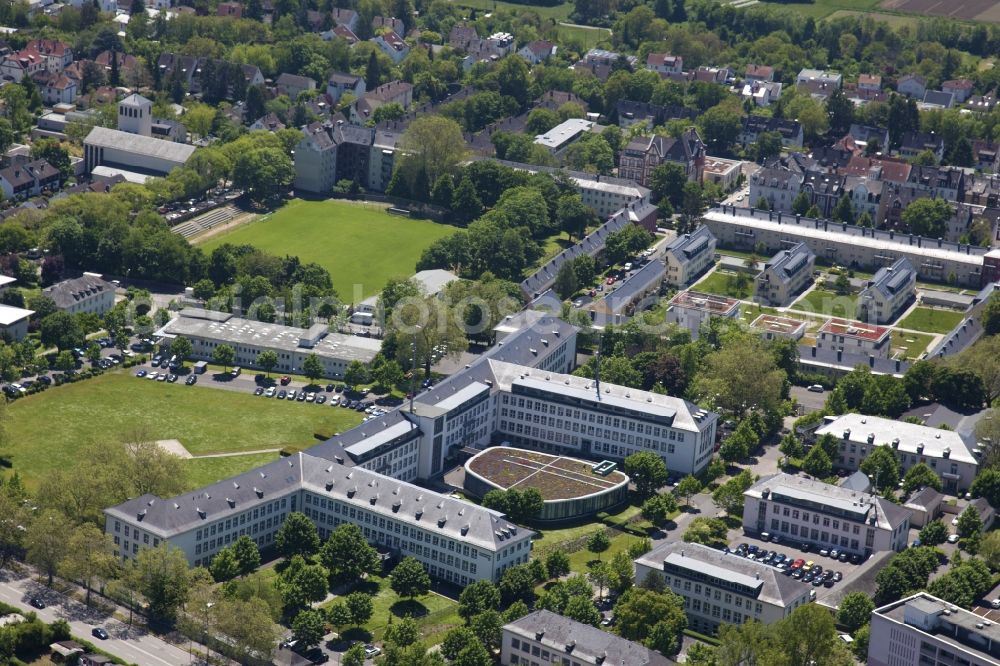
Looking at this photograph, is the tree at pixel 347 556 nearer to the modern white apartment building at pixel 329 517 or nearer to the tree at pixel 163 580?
the modern white apartment building at pixel 329 517

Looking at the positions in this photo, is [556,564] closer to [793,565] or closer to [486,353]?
[793,565]

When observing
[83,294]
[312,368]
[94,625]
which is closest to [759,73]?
[312,368]

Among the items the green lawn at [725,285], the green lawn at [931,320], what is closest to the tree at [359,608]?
the green lawn at [725,285]

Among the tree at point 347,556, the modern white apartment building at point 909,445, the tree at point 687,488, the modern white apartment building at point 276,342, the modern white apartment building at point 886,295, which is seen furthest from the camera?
the modern white apartment building at point 886,295

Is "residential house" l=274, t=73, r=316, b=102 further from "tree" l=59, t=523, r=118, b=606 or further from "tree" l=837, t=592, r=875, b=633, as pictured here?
"tree" l=837, t=592, r=875, b=633

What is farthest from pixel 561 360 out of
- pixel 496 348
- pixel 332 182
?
pixel 332 182

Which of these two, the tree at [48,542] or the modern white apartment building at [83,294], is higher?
the tree at [48,542]

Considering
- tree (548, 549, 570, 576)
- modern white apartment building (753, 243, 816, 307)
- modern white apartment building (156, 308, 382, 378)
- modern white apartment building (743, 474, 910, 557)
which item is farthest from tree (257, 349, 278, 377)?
modern white apartment building (753, 243, 816, 307)
